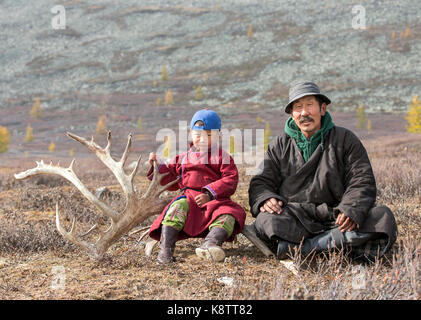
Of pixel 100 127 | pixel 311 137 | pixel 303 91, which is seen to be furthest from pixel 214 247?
pixel 100 127

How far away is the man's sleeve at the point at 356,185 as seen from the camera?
3566mm

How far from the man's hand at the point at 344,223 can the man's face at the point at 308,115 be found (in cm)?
81

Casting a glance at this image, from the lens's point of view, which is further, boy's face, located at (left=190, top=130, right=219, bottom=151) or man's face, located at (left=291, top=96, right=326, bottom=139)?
boy's face, located at (left=190, top=130, right=219, bottom=151)

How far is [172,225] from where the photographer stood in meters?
3.96

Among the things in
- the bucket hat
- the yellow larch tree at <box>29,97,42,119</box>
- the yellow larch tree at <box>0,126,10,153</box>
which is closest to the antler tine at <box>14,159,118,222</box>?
the bucket hat

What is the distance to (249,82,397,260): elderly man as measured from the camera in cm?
361

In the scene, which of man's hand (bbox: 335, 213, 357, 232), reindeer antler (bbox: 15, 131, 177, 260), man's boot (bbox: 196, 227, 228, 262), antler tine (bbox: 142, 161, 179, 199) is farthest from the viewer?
antler tine (bbox: 142, 161, 179, 199)

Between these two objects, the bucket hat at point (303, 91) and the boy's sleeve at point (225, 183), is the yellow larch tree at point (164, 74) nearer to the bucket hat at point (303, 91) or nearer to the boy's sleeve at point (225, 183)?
the boy's sleeve at point (225, 183)

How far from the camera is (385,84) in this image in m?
48.6

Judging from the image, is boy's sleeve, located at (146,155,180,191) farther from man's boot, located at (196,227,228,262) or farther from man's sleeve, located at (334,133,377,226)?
man's sleeve, located at (334,133,377,226)

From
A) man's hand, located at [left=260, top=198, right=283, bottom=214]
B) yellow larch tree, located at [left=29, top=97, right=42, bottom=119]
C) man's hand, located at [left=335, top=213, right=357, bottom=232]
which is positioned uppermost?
yellow larch tree, located at [left=29, top=97, right=42, bottom=119]

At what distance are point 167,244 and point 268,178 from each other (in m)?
1.08

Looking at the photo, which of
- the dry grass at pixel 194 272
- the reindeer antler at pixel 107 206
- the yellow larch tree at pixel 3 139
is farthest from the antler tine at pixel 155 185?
the yellow larch tree at pixel 3 139
